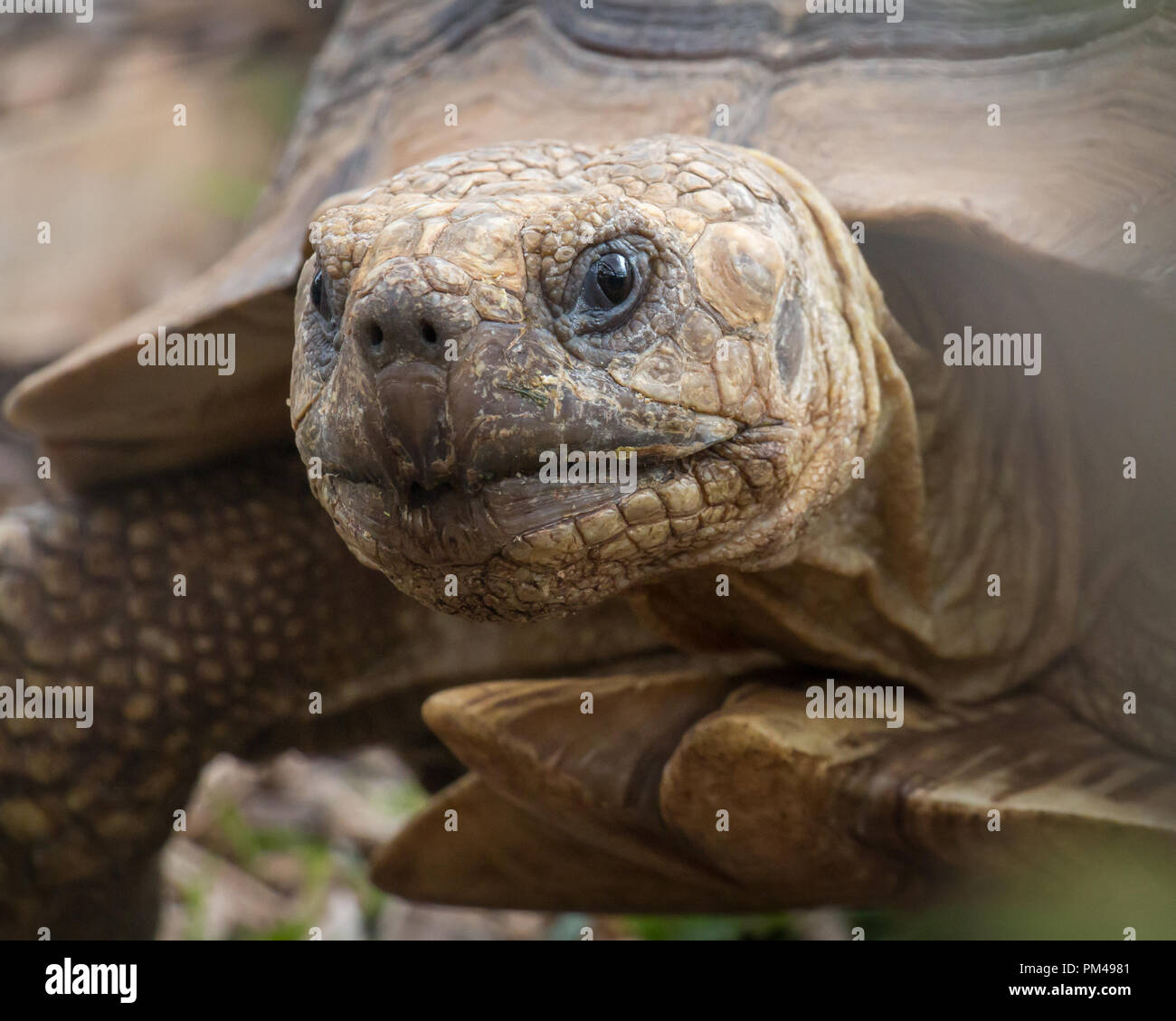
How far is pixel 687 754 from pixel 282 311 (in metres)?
0.97

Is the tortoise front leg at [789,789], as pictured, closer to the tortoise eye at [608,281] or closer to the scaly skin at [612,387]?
the scaly skin at [612,387]

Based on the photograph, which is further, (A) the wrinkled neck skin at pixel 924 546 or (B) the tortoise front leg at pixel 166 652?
(B) the tortoise front leg at pixel 166 652

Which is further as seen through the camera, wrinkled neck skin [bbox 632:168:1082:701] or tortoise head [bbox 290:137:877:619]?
wrinkled neck skin [bbox 632:168:1082:701]

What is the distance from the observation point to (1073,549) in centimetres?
208

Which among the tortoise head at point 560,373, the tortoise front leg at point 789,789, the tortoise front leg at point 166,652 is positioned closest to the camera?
the tortoise head at point 560,373

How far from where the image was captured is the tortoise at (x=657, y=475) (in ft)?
4.64

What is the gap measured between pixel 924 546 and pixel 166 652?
4.99 feet

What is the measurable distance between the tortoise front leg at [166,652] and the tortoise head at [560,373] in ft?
3.65

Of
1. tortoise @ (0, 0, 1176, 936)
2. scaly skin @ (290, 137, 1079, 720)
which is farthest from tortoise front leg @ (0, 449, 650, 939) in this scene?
scaly skin @ (290, 137, 1079, 720)

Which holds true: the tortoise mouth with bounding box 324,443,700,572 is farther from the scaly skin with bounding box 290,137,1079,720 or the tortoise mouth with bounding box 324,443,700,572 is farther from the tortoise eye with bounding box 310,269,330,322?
the tortoise eye with bounding box 310,269,330,322

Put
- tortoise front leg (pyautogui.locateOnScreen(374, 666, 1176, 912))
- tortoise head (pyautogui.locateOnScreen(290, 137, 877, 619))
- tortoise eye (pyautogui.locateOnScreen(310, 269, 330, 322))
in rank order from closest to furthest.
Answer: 1. tortoise head (pyautogui.locateOnScreen(290, 137, 877, 619))
2. tortoise eye (pyautogui.locateOnScreen(310, 269, 330, 322))
3. tortoise front leg (pyautogui.locateOnScreen(374, 666, 1176, 912))

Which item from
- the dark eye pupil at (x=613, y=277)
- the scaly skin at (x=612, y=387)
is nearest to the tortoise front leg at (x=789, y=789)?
the scaly skin at (x=612, y=387)

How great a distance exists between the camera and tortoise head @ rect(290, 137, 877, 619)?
4.35 ft

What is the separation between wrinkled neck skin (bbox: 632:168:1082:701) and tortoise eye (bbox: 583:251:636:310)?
444 mm
